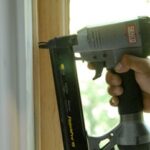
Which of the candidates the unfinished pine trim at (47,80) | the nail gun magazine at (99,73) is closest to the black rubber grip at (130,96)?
the nail gun magazine at (99,73)

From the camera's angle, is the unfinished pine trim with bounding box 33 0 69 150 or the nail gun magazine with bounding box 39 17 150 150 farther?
the unfinished pine trim with bounding box 33 0 69 150

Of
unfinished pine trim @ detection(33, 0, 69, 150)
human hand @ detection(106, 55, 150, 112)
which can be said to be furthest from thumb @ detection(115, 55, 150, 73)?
unfinished pine trim @ detection(33, 0, 69, 150)

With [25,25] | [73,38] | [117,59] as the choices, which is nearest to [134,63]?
[117,59]

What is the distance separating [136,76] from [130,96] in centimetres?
5

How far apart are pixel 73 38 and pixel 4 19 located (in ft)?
0.50

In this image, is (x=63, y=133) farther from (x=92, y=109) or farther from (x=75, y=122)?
(x=92, y=109)

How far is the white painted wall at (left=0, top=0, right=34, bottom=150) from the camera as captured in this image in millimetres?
699

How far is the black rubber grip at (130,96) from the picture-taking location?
790 millimetres

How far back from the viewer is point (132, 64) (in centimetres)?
75

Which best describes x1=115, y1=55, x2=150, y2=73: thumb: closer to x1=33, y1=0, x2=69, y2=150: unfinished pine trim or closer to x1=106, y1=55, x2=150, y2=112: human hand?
x1=106, y1=55, x2=150, y2=112: human hand

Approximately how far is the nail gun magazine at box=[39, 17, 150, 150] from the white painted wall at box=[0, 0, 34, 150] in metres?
0.06

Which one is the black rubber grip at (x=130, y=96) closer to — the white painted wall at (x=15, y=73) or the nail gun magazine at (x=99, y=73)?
the nail gun magazine at (x=99, y=73)

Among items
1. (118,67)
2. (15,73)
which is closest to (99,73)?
(118,67)

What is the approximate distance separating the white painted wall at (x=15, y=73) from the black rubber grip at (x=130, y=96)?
8.9 inches
